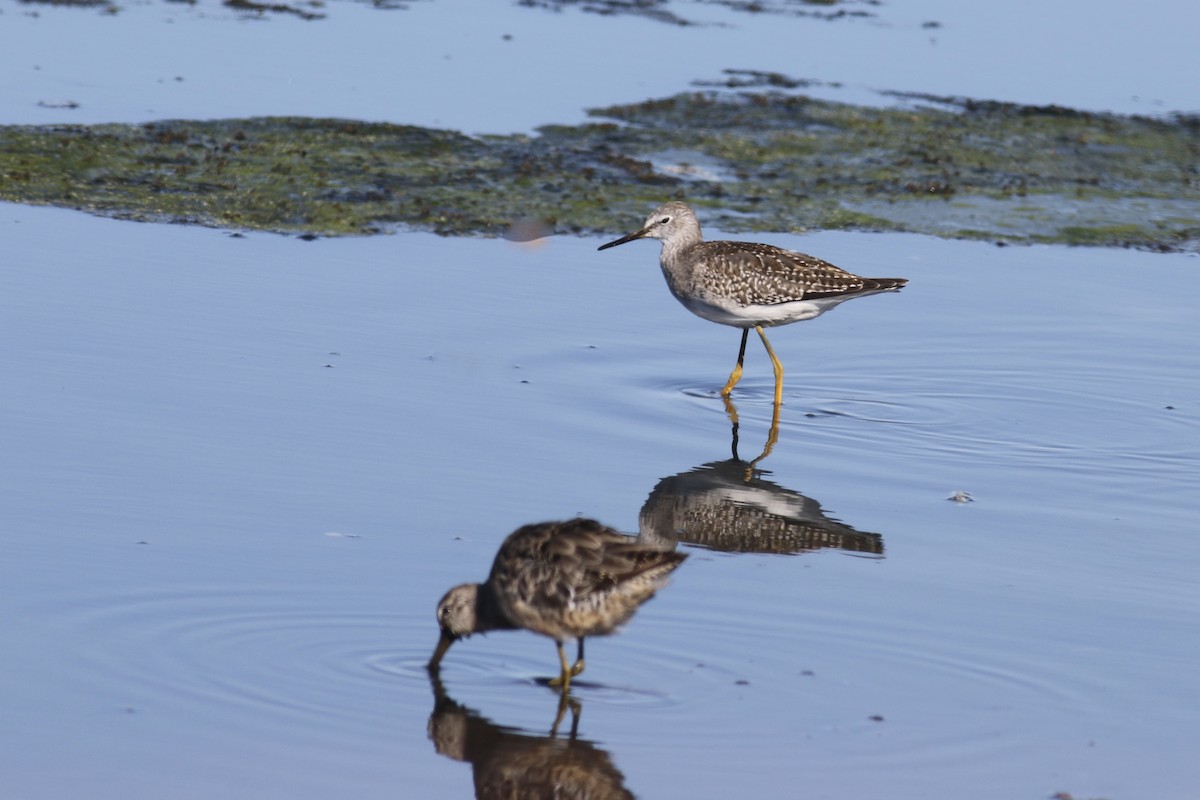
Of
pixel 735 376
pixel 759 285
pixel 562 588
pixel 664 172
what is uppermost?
pixel 664 172

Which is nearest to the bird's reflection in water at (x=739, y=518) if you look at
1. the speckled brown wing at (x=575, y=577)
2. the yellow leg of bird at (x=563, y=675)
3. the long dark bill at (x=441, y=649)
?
the speckled brown wing at (x=575, y=577)

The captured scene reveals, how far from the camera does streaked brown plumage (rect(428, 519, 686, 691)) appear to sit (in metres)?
6.55

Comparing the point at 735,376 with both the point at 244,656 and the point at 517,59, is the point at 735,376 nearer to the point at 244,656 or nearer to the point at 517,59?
the point at 244,656

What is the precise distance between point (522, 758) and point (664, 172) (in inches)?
409

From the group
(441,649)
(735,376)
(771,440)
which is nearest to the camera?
(441,649)

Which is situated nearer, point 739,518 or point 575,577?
point 575,577

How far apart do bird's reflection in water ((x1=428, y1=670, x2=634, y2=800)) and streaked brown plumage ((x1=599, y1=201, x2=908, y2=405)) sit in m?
5.35

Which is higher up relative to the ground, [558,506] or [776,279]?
[776,279]

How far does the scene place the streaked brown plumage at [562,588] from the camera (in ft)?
21.5

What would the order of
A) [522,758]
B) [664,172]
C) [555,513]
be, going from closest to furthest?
[522,758] → [555,513] → [664,172]

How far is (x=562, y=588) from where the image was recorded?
6535 millimetres

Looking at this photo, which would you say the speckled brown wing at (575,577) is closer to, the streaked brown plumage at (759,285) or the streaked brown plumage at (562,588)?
the streaked brown plumage at (562,588)

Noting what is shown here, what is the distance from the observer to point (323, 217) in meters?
13.7

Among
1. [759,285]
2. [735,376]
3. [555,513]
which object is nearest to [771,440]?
[735,376]
